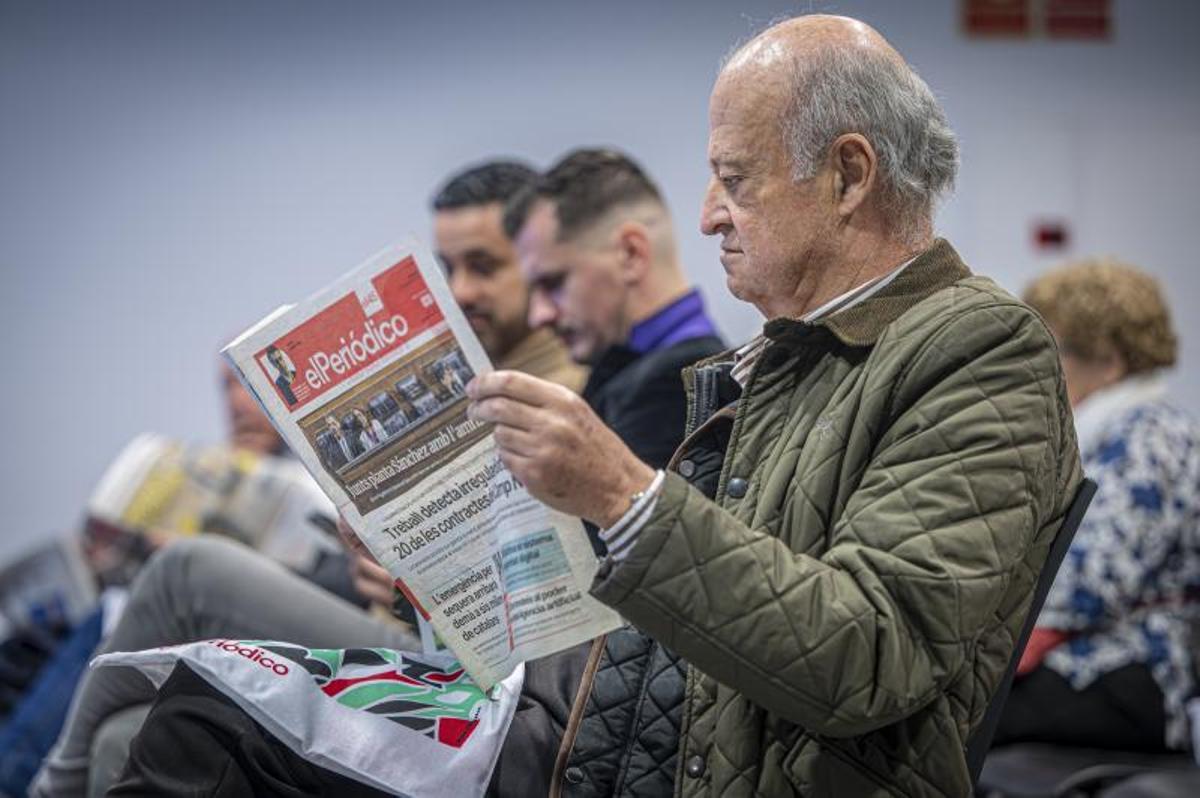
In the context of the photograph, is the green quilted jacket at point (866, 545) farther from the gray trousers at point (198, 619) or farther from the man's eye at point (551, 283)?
the man's eye at point (551, 283)

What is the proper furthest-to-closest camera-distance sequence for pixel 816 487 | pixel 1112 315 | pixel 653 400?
pixel 1112 315
pixel 653 400
pixel 816 487

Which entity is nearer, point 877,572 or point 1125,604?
point 877,572

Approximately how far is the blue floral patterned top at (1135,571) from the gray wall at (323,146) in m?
2.22

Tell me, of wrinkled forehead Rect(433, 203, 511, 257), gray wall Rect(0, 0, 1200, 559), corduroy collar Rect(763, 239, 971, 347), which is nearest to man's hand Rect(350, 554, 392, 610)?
corduroy collar Rect(763, 239, 971, 347)

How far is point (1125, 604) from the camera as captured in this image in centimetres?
288

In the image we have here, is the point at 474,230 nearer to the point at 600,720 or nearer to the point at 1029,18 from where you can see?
the point at 600,720

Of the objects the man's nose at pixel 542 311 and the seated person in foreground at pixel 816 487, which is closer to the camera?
the seated person in foreground at pixel 816 487

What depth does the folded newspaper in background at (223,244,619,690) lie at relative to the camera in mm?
1396

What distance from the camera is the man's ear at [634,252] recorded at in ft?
9.71

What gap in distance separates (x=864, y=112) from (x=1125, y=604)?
1.74 m

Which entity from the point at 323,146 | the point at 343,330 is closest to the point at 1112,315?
the point at 343,330

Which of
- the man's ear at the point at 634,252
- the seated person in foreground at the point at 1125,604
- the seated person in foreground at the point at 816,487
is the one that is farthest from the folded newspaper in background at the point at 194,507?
the seated person in foreground at the point at 816,487

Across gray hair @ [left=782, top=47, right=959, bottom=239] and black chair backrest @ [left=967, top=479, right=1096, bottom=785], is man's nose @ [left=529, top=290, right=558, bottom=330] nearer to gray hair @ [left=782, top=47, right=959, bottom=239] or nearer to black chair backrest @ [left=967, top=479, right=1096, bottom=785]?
gray hair @ [left=782, top=47, right=959, bottom=239]

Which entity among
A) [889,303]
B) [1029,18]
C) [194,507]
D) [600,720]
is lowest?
[1029,18]
